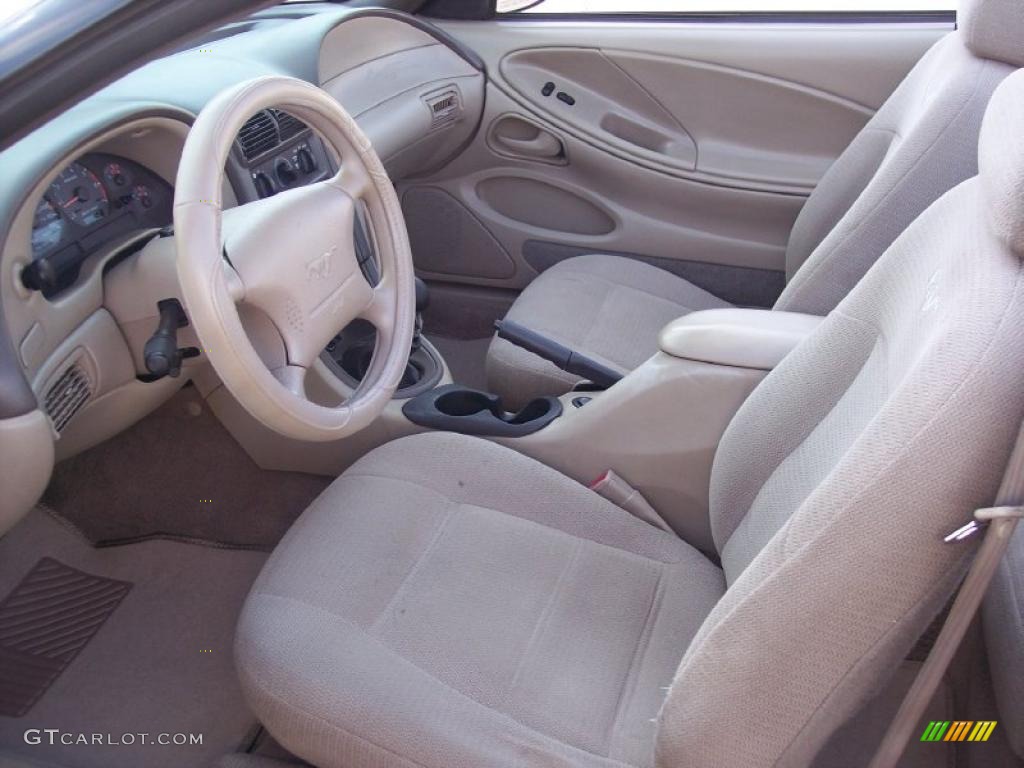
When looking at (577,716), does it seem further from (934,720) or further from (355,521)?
(934,720)

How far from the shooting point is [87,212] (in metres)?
1.21

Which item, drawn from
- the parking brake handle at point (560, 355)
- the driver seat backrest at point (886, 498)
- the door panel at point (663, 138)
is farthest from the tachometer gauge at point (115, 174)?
the door panel at point (663, 138)

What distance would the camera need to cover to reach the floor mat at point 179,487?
161 centimetres

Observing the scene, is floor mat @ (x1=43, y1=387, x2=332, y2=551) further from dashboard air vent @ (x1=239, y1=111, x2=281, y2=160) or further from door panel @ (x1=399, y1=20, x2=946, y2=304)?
door panel @ (x1=399, y1=20, x2=946, y2=304)

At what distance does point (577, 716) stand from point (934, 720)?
545 mm

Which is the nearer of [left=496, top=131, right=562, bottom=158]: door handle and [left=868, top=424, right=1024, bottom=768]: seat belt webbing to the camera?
[left=868, top=424, right=1024, bottom=768]: seat belt webbing

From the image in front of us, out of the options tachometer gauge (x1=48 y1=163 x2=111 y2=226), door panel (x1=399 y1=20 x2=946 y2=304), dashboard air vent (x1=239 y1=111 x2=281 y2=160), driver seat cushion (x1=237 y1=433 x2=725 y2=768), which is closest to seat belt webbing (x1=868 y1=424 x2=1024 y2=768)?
driver seat cushion (x1=237 y1=433 x2=725 y2=768)

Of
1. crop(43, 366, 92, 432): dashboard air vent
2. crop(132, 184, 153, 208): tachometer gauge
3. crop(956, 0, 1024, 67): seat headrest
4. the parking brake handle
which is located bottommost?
the parking brake handle

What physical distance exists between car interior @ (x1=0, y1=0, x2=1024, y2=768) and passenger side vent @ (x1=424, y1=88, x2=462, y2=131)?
0.01 metres

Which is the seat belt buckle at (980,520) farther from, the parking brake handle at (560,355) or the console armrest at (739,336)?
the parking brake handle at (560,355)

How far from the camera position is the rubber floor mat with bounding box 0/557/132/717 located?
4.99 feet

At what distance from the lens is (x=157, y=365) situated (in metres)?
1.06

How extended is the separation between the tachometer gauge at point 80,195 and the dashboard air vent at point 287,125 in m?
0.42

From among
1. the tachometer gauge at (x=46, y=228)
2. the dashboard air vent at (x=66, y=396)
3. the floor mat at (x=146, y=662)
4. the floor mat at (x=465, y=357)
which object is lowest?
the floor mat at (x=146, y=662)
